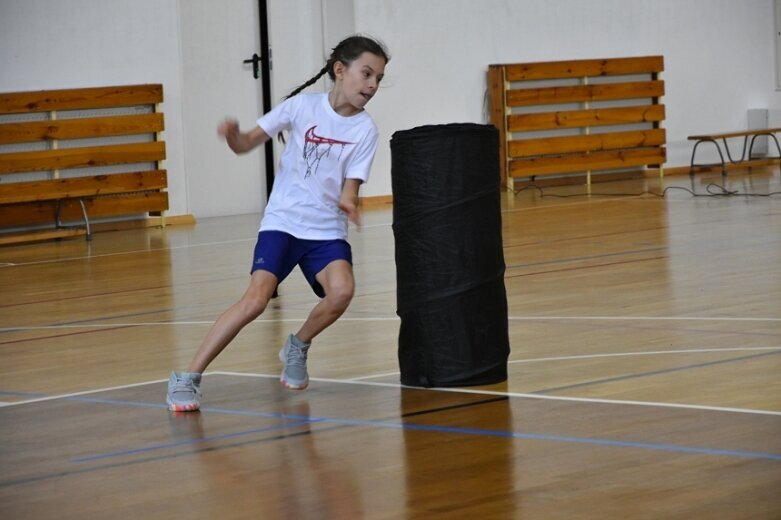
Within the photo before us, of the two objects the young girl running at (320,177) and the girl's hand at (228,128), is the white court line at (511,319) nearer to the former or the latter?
the young girl running at (320,177)

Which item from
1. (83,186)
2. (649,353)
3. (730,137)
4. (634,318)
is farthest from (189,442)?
(730,137)

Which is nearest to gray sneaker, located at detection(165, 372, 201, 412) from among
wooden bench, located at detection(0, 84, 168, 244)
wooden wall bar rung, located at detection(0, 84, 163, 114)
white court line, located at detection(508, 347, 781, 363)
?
white court line, located at detection(508, 347, 781, 363)

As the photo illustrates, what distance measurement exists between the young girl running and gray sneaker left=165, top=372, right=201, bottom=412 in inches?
7.1

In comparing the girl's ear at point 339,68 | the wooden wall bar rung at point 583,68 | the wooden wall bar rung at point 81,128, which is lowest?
the girl's ear at point 339,68

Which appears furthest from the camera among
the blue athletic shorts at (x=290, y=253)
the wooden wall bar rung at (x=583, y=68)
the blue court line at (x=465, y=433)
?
the wooden wall bar rung at (x=583, y=68)

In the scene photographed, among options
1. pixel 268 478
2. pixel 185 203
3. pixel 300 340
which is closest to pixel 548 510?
pixel 268 478

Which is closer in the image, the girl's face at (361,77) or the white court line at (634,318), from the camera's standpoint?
the girl's face at (361,77)

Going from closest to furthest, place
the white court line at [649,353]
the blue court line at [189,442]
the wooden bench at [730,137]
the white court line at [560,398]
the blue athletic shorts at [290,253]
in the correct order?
the blue court line at [189,442]
the white court line at [560,398]
the blue athletic shorts at [290,253]
the white court line at [649,353]
the wooden bench at [730,137]

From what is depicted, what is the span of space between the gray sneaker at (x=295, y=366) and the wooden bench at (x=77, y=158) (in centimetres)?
725

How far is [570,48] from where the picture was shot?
52.3ft

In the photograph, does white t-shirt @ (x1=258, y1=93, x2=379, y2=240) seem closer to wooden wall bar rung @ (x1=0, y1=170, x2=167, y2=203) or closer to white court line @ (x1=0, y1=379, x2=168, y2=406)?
white court line @ (x1=0, y1=379, x2=168, y2=406)

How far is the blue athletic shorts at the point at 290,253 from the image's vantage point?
4.69 metres

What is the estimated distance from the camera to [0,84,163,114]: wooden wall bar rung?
11.8 metres

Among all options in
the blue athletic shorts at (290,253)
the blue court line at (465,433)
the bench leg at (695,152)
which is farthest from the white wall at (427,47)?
the blue court line at (465,433)
